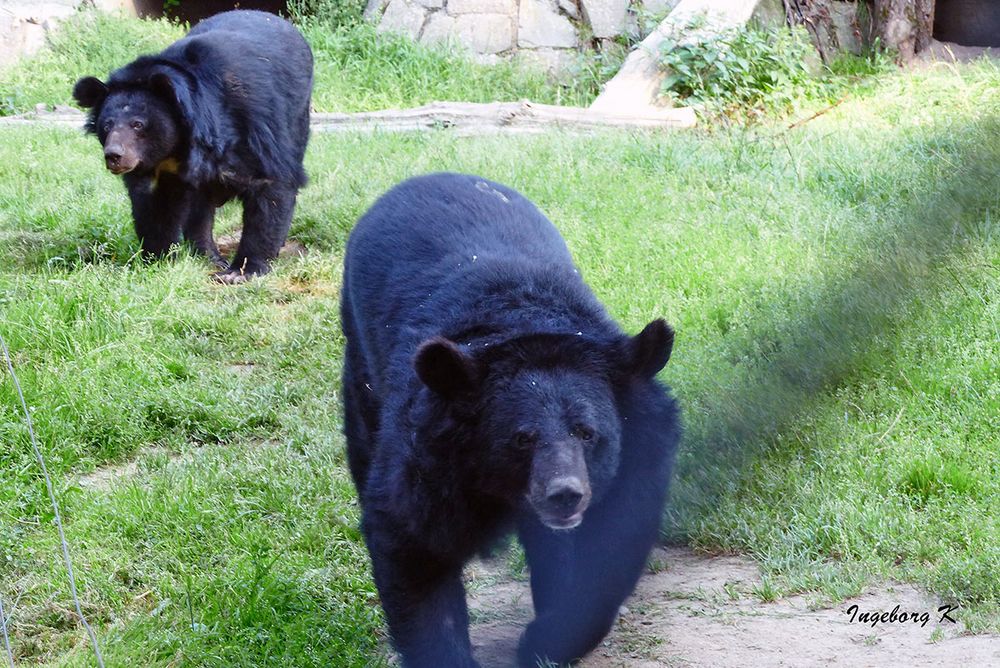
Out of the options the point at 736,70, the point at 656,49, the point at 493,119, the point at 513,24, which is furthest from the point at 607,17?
the point at 493,119

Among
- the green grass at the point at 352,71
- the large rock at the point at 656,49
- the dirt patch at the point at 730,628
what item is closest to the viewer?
the dirt patch at the point at 730,628

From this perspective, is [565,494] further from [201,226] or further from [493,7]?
[493,7]

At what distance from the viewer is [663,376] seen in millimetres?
4629

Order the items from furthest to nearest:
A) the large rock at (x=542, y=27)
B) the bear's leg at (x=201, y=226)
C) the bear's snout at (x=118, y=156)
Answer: the large rock at (x=542, y=27) < the bear's leg at (x=201, y=226) < the bear's snout at (x=118, y=156)

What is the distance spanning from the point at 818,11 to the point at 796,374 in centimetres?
946

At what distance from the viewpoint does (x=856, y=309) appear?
150cm

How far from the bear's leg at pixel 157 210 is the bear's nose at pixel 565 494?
4.86 m

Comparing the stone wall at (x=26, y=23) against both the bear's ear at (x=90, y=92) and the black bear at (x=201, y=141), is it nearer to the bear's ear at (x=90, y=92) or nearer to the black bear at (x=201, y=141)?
the bear's ear at (x=90, y=92)

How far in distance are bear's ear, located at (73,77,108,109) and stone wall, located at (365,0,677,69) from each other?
523cm

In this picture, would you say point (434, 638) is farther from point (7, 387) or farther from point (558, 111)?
point (558, 111)

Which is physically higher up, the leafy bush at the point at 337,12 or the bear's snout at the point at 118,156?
the bear's snout at the point at 118,156

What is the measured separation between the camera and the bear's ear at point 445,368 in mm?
2795

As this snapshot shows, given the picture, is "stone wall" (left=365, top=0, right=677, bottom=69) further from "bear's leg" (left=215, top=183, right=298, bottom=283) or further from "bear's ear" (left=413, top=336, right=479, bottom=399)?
"bear's ear" (left=413, top=336, right=479, bottom=399)

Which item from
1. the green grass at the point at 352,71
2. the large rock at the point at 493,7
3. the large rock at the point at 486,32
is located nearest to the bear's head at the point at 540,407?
the green grass at the point at 352,71
